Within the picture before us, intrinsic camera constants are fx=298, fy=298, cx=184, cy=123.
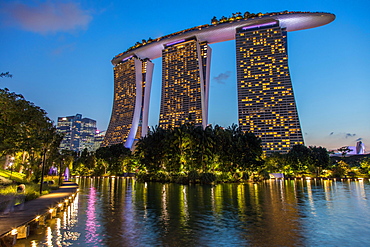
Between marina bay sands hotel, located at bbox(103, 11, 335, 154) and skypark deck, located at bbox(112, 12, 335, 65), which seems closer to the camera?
marina bay sands hotel, located at bbox(103, 11, 335, 154)

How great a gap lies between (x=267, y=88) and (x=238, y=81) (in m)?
14.4

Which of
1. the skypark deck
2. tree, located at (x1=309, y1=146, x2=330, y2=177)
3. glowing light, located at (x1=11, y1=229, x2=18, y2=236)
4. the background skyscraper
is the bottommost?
glowing light, located at (x1=11, y1=229, x2=18, y2=236)

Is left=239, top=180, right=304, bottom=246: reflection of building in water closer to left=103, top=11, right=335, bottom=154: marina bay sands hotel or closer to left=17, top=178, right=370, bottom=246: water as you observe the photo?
left=17, top=178, right=370, bottom=246: water

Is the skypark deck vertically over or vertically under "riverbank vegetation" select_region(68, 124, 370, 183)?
over

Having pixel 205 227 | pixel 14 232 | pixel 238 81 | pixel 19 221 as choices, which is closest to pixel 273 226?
pixel 205 227

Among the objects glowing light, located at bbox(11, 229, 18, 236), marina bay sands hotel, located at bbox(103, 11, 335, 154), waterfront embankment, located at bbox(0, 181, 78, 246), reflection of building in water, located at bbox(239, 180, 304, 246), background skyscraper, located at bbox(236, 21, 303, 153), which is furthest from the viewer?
marina bay sands hotel, located at bbox(103, 11, 335, 154)

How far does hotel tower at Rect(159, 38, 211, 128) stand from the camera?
14638cm

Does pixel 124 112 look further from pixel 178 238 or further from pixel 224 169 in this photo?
pixel 178 238

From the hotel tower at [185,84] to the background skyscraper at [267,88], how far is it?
17794 mm

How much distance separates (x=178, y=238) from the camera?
43.7 ft

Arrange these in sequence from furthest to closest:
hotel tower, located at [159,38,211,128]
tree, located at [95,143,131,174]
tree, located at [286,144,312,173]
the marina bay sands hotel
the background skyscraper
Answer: hotel tower, located at [159,38,211,128]
the marina bay sands hotel
the background skyscraper
tree, located at [95,143,131,174]
tree, located at [286,144,312,173]

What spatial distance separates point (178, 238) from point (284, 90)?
129804mm

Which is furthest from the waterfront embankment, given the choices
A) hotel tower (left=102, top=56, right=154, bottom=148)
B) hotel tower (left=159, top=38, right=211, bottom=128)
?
hotel tower (left=102, top=56, right=154, bottom=148)

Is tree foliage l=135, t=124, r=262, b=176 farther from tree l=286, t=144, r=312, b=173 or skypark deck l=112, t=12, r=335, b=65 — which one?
skypark deck l=112, t=12, r=335, b=65
